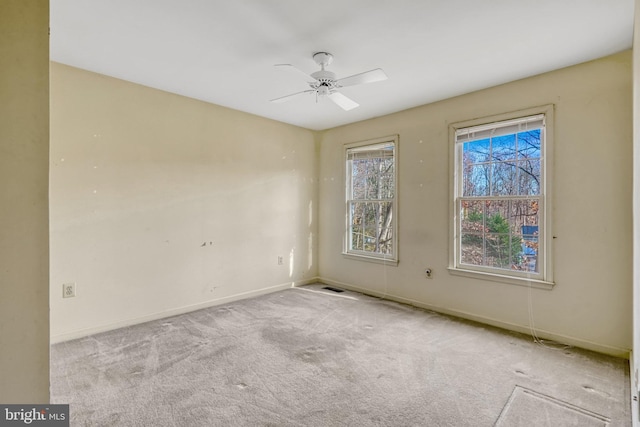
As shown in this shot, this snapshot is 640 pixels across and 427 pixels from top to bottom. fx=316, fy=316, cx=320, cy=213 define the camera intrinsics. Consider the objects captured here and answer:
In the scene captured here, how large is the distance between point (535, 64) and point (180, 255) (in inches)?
159

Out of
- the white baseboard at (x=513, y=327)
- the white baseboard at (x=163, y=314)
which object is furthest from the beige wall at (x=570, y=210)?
the white baseboard at (x=163, y=314)

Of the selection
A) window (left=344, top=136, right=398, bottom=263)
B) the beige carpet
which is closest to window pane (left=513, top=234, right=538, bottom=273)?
the beige carpet

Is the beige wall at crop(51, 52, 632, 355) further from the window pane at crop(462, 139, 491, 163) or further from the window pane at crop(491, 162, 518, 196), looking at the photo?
the window pane at crop(491, 162, 518, 196)

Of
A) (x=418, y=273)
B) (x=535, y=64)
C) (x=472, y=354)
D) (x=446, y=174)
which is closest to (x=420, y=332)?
(x=472, y=354)

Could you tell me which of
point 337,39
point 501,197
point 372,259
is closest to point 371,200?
point 372,259

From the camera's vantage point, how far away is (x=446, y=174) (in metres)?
3.67

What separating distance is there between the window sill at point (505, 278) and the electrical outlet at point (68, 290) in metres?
3.84

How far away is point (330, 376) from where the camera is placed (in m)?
2.32

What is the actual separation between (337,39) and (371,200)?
2.47m

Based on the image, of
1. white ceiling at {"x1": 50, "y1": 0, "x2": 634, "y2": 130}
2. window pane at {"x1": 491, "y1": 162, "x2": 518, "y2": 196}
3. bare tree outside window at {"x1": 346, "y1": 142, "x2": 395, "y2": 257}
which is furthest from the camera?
bare tree outside window at {"x1": 346, "y1": 142, "x2": 395, "y2": 257}

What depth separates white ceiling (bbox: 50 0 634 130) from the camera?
6.73 ft

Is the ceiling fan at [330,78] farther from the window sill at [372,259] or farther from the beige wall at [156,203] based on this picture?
the window sill at [372,259]

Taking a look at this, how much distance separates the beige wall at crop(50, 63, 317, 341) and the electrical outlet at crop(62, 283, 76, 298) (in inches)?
1.3

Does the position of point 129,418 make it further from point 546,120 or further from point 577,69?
point 577,69
